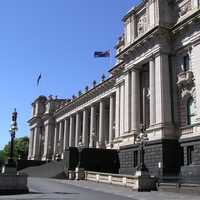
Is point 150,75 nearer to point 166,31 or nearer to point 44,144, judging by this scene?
point 166,31

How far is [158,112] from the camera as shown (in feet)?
161

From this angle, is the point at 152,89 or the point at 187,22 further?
the point at 152,89

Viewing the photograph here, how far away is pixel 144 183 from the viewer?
3691cm

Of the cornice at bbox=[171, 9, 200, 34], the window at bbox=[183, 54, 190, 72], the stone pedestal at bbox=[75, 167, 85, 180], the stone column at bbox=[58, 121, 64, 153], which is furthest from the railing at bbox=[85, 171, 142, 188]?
the stone column at bbox=[58, 121, 64, 153]

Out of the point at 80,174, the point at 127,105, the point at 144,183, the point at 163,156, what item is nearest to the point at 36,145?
the point at 80,174

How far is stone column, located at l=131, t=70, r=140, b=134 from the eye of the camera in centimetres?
5509

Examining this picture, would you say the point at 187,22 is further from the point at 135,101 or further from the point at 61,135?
the point at 61,135

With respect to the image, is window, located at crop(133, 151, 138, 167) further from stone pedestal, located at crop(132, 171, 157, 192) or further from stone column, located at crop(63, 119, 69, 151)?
stone column, located at crop(63, 119, 69, 151)

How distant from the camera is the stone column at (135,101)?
5509cm

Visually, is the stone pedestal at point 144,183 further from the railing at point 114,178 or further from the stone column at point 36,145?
the stone column at point 36,145

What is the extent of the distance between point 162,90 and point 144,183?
612 inches

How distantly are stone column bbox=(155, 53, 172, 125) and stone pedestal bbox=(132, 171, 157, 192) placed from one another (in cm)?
1186

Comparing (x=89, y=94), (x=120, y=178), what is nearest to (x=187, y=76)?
(x=120, y=178)

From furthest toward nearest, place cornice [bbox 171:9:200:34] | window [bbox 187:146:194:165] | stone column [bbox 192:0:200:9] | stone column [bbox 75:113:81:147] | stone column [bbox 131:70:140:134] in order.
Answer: stone column [bbox 75:113:81:147], stone column [bbox 131:70:140:134], stone column [bbox 192:0:200:9], cornice [bbox 171:9:200:34], window [bbox 187:146:194:165]
